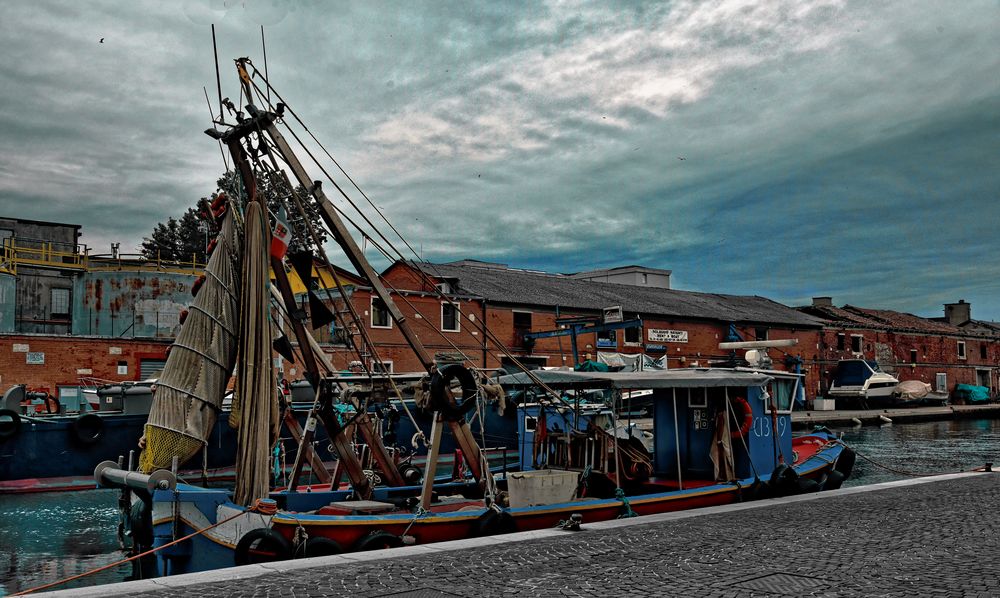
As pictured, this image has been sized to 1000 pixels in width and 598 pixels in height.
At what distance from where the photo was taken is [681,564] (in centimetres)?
957

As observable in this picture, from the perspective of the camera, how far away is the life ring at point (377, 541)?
1162 cm

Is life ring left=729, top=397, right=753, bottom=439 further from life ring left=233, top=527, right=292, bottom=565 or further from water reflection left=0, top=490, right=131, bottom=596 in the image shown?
water reflection left=0, top=490, right=131, bottom=596

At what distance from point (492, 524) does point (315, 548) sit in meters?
2.66

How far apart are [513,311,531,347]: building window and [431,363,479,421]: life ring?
3294cm

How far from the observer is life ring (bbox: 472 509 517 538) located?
41.5 feet

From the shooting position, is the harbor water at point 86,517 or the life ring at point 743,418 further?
the life ring at point 743,418

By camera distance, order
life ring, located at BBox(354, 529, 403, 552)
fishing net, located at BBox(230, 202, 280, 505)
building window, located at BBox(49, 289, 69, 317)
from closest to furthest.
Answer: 1. life ring, located at BBox(354, 529, 403, 552)
2. fishing net, located at BBox(230, 202, 280, 505)
3. building window, located at BBox(49, 289, 69, 317)

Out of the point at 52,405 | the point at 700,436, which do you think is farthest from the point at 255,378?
the point at 52,405

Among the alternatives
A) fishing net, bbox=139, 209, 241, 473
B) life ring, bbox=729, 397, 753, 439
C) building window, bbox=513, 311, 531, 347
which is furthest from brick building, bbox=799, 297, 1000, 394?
fishing net, bbox=139, 209, 241, 473

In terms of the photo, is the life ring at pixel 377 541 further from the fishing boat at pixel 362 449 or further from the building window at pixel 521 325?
the building window at pixel 521 325

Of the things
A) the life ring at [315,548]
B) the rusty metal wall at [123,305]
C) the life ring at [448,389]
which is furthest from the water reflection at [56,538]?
the rusty metal wall at [123,305]

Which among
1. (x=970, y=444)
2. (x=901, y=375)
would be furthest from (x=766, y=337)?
(x=970, y=444)

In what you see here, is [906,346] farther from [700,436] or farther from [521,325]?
[700,436]

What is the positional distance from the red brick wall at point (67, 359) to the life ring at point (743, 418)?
26.6 meters
